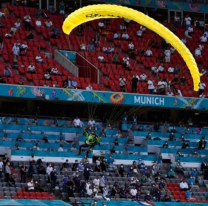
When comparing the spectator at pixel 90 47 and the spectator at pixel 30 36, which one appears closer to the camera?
the spectator at pixel 30 36

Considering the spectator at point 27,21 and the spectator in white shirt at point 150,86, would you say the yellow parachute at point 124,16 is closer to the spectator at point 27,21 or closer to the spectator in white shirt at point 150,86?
the spectator in white shirt at point 150,86

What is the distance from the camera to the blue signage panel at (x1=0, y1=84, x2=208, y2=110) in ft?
146

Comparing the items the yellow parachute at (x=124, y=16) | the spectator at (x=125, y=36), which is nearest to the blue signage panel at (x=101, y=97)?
the spectator at (x=125, y=36)

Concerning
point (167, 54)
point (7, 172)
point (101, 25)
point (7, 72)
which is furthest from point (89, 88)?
point (7, 172)

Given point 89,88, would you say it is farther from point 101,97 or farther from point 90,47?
point 90,47

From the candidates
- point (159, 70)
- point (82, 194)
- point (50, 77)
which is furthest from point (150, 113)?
point (82, 194)

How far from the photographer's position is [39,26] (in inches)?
1971

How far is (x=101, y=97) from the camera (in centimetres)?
4656

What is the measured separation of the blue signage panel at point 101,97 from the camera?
44.6m

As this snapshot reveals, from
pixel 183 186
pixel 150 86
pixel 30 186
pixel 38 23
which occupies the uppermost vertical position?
pixel 38 23

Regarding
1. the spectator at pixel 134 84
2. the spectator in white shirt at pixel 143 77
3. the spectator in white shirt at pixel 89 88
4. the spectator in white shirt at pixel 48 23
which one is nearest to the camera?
the spectator in white shirt at pixel 89 88

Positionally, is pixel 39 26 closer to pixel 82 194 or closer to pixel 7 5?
pixel 7 5

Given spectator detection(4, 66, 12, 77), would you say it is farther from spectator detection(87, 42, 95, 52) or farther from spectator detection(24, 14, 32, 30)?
spectator detection(87, 42, 95, 52)

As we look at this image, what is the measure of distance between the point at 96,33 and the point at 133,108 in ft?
18.8
